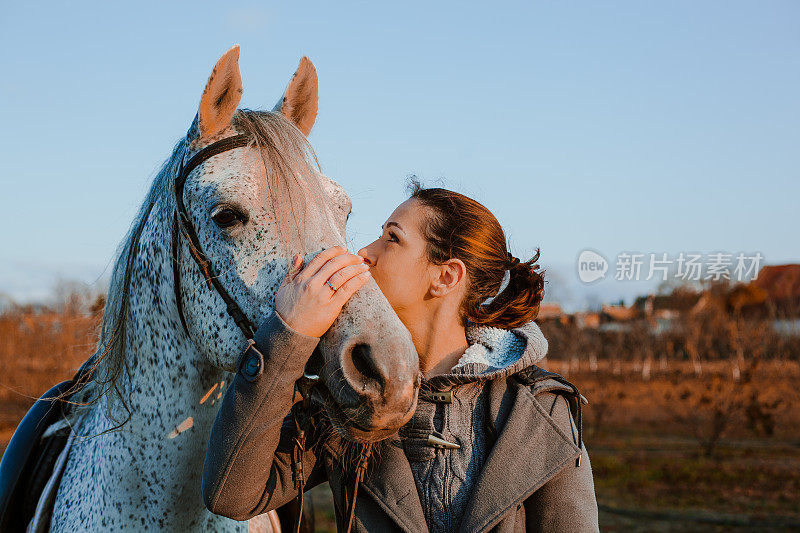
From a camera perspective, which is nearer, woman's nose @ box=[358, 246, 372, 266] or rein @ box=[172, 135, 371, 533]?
rein @ box=[172, 135, 371, 533]

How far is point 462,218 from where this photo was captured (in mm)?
1973

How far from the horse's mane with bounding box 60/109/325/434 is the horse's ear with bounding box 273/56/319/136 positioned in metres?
0.17

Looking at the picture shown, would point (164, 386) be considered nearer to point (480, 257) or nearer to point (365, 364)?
point (365, 364)

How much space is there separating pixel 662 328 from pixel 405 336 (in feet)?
85.6

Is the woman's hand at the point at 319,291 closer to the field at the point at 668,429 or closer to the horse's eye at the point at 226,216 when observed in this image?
the horse's eye at the point at 226,216

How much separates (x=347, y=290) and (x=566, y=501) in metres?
0.81

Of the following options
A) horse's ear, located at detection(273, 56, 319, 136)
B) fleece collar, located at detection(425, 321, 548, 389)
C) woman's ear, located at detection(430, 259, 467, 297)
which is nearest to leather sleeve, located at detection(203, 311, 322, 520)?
fleece collar, located at detection(425, 321, 548, 389)

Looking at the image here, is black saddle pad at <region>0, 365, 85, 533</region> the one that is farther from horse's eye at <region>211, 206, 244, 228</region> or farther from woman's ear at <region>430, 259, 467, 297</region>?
woman's ear at <region>430, 259, 467, 297</region>

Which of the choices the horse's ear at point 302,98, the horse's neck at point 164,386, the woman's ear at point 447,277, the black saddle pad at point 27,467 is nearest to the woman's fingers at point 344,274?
the woman's ear at point 447,277

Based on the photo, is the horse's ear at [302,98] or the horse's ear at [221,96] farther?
the horse's ear at [302,98]

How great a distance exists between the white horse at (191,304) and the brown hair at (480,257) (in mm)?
295

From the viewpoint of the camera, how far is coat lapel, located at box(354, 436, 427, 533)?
1.63 metres

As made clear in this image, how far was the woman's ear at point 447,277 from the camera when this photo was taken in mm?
1935

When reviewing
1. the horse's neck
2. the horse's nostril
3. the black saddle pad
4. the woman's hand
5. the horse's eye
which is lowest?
the black saddle pad
